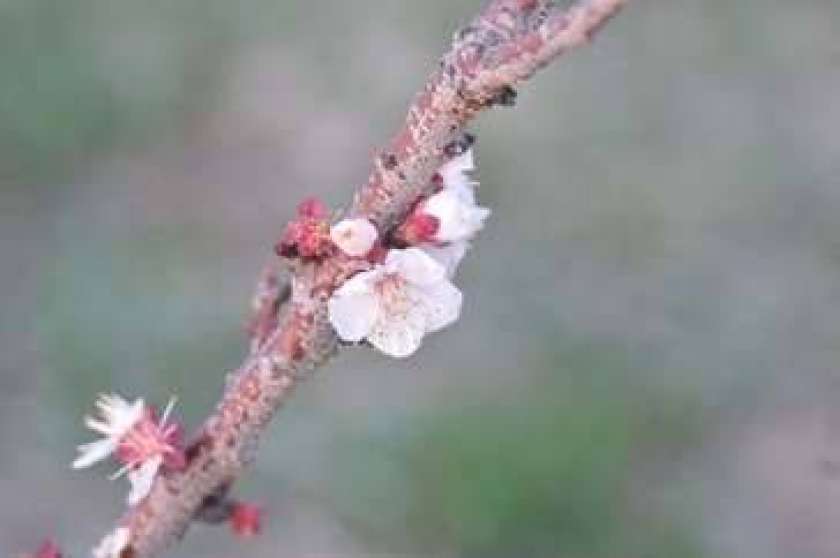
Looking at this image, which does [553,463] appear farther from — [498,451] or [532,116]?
[532,116]

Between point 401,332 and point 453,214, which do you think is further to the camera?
point 401,332

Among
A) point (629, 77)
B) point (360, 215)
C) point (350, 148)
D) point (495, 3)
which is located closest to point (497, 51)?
point (495, 3)

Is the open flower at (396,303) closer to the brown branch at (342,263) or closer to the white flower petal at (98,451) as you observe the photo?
the brown branch at (342,263)

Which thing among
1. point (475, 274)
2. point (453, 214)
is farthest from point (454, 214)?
point (475, 274)

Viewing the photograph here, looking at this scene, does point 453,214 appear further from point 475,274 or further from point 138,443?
point 475,274

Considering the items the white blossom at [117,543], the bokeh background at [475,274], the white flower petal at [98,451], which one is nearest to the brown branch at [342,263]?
the white blossom at [117,543]
